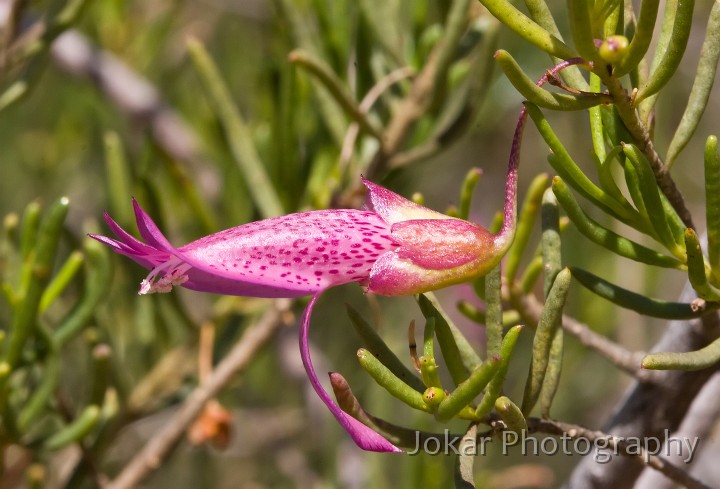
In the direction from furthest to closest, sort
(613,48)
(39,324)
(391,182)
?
(391,182) < (39,324) < (613,48)

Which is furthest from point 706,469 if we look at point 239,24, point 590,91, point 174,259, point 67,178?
point 239,24

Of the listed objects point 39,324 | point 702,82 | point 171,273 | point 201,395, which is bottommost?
point 201,395

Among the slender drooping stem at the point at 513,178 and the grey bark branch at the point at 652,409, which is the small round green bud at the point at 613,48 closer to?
the slender drooping stem at the point at 513,178

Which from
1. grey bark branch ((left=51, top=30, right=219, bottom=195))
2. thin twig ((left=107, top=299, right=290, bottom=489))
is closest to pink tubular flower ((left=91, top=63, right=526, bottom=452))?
thin twig ((left=107, top=299, right=290, bottom=489))

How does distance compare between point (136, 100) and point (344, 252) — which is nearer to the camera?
point (344, 252)

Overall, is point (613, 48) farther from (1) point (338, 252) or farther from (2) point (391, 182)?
(2) point (391, 182)

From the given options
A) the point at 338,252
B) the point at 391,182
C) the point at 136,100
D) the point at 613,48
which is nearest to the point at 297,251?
the point at 338,252
